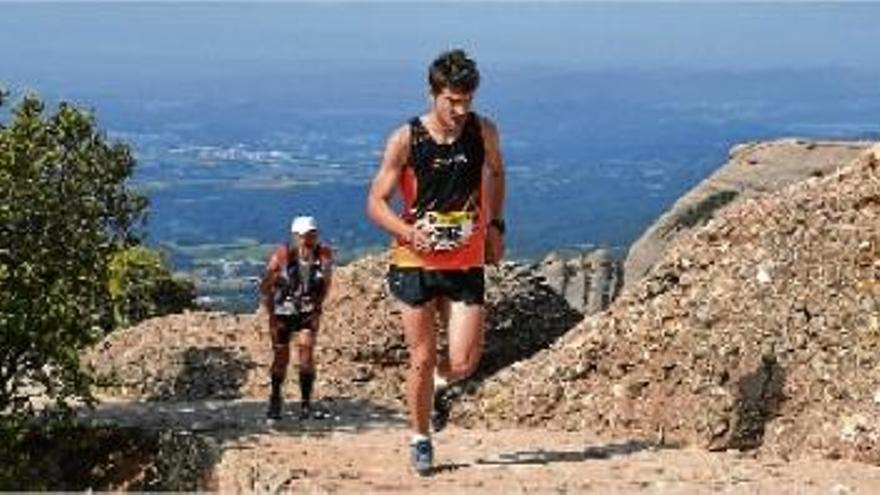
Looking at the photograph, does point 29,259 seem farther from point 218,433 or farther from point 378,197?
point 378,197

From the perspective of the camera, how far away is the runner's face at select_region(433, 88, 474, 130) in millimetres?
13133

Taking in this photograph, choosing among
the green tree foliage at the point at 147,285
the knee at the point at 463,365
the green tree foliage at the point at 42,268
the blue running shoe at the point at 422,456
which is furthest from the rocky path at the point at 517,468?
the green tree foliage at the point at 147,285

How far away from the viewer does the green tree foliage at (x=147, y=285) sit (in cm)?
4500

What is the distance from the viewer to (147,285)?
1859 inches

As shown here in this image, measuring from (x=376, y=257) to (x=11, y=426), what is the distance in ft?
38.4

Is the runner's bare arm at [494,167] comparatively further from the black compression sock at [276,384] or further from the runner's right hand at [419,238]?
the black compression sock at [276,384]

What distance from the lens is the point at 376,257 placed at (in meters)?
31.0

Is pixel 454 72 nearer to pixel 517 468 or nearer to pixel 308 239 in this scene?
pixel 517 468

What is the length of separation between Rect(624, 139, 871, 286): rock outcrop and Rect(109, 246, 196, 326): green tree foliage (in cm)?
2022

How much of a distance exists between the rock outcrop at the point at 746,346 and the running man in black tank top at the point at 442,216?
399 centimetres

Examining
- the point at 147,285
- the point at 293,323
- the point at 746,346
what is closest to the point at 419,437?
the point at 746,346

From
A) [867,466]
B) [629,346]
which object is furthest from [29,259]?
[867,466]

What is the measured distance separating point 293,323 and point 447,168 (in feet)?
27.4

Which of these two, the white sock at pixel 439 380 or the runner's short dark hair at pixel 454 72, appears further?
the white sock at pixel 439 380
